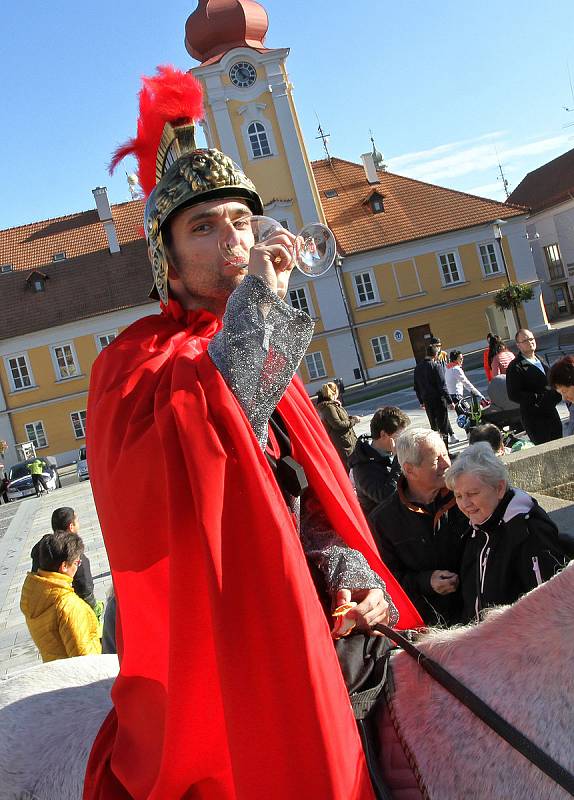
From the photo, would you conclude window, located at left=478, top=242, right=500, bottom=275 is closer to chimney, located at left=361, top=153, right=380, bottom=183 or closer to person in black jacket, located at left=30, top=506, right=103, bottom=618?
chimney, located at left=361, top=153, right=380, bottom=183

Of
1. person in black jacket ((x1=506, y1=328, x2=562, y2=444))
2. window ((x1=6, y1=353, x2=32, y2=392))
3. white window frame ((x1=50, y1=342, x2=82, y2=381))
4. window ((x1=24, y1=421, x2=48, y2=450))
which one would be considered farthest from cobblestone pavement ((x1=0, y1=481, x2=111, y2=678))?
window ((x1=6, y1=353, x2=32, y2=392))

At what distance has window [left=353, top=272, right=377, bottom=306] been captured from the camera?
4575cm

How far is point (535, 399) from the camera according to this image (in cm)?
950

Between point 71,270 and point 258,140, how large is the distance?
42.4ft

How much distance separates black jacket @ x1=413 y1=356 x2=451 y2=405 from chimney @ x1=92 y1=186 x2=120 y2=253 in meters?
36.7

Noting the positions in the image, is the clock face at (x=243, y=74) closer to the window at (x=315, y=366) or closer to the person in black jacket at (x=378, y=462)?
the window at (x=315, y=366)

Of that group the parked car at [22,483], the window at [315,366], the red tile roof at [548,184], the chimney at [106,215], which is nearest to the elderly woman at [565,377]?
the parked car at [22,483]

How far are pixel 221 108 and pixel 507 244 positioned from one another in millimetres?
16907

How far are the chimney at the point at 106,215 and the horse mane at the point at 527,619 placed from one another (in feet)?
157

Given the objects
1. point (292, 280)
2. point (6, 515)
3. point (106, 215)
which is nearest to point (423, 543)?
point (6, 515)

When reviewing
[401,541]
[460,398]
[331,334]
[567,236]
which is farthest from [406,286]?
[401,541]

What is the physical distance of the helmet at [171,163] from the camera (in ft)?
8.06

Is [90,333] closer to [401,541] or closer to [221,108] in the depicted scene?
[221,108]

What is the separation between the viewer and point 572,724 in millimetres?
1762
